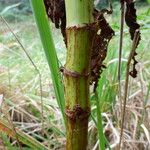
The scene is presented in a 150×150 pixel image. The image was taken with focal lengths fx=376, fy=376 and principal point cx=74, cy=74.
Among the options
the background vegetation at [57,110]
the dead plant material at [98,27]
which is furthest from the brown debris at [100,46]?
the background vegetation at [57,110]

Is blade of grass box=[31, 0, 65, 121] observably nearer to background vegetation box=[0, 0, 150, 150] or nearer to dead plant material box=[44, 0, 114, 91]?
dead plant material box=[44, 0, 114, 91]

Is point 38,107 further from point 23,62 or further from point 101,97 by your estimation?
point 23,62

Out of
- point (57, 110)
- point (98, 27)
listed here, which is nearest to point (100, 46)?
point (98, 27)

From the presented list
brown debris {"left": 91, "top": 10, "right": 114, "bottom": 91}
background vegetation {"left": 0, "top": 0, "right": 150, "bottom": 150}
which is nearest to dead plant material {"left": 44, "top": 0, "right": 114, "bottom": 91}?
brown debris {"left": 91, "top": 10, "right": 114, "bottom": 91}

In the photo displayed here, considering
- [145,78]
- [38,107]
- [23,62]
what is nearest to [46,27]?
[38,107]

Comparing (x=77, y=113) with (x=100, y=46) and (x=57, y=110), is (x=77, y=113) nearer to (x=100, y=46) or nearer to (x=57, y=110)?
(x=100, y=46)
